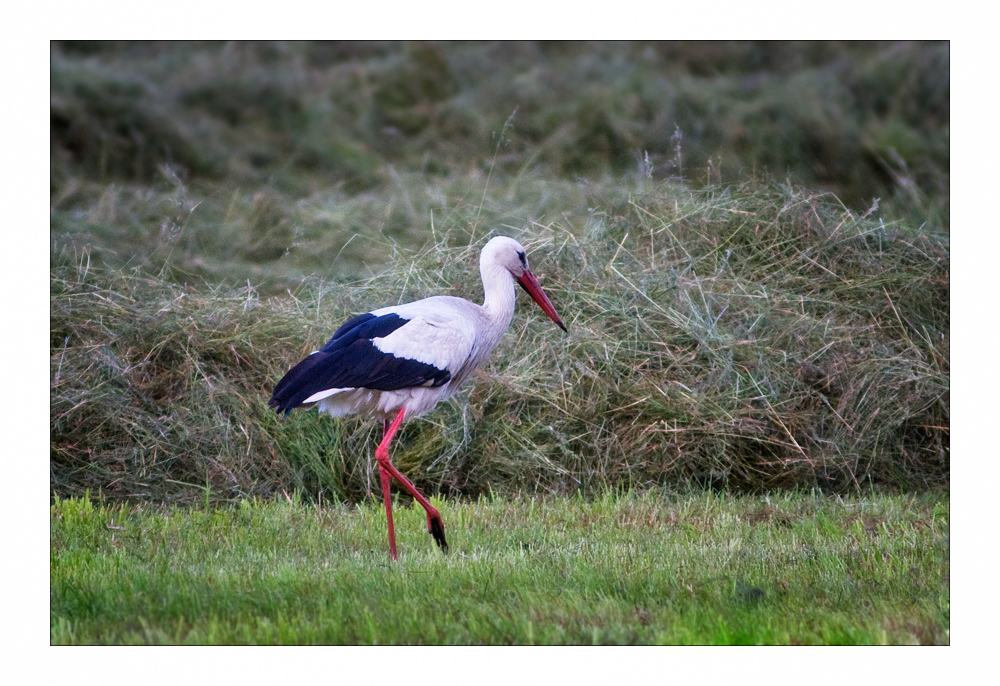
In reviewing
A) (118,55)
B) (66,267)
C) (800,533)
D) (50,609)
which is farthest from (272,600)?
(118,55)

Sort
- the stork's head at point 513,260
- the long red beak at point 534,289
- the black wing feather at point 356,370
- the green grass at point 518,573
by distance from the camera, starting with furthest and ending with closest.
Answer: the long red beak at point 534,289, the stork's head at point 513,260, the black wing feather at point 356,370, the green grass at point 518,573

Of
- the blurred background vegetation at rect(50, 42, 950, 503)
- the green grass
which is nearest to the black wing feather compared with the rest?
the green grass

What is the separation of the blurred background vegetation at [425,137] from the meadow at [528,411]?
6cm

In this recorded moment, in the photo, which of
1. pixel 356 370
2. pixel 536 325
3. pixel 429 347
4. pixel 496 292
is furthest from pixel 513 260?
pixel 536 325

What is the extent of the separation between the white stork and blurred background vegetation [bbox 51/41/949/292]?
2016mm

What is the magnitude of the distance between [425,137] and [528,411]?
6.02 metres

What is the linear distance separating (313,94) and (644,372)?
7.37 meters

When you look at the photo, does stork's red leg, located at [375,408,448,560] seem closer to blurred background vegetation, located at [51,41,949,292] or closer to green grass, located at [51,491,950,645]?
green grass, located at [51,491,950,645]

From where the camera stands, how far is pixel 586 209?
Answer: 7.02m

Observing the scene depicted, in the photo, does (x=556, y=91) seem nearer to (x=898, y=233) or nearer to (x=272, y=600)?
(x=898, y=233)

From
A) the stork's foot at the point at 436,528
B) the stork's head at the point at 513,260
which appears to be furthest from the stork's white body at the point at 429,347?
the stork's foot at the point at 436,528

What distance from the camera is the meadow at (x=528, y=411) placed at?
3719 mm

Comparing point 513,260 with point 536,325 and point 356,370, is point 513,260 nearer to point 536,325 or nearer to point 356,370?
point 356,370

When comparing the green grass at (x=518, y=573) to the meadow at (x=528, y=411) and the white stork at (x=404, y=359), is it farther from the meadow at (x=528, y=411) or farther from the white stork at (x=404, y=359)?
the white stork at (x=404, y=359)
